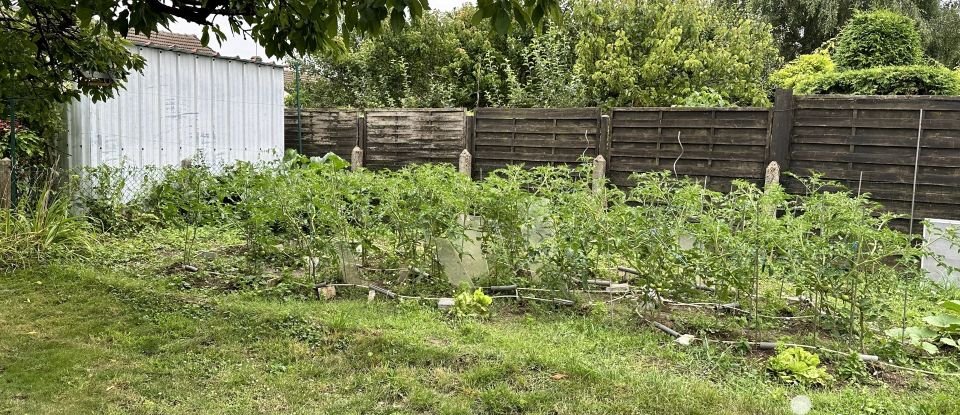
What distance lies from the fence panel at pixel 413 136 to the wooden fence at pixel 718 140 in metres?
0.02

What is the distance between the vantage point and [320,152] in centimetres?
1227

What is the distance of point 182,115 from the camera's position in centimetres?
975

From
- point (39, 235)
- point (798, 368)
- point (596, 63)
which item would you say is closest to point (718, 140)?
point (596, 63)

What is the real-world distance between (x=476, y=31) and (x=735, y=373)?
1436 centimetres

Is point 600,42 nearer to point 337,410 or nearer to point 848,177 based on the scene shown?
point 848,177

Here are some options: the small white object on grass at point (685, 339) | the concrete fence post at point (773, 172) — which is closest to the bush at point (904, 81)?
the concrete fence post at point (773, 172)

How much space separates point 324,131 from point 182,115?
2846 millimetres

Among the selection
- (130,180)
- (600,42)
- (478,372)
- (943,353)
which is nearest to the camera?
(478,372)

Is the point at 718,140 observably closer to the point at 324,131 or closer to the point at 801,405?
the point at 801,405

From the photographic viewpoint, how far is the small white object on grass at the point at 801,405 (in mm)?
3122

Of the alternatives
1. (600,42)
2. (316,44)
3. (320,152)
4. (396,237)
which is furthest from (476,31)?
(316,44)

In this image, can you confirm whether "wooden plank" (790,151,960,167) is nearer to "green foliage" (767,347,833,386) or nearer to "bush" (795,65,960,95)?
"bush" (795,65,960,95)

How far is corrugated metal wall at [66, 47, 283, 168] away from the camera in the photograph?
8.68 m

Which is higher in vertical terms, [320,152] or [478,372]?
[320,152]
